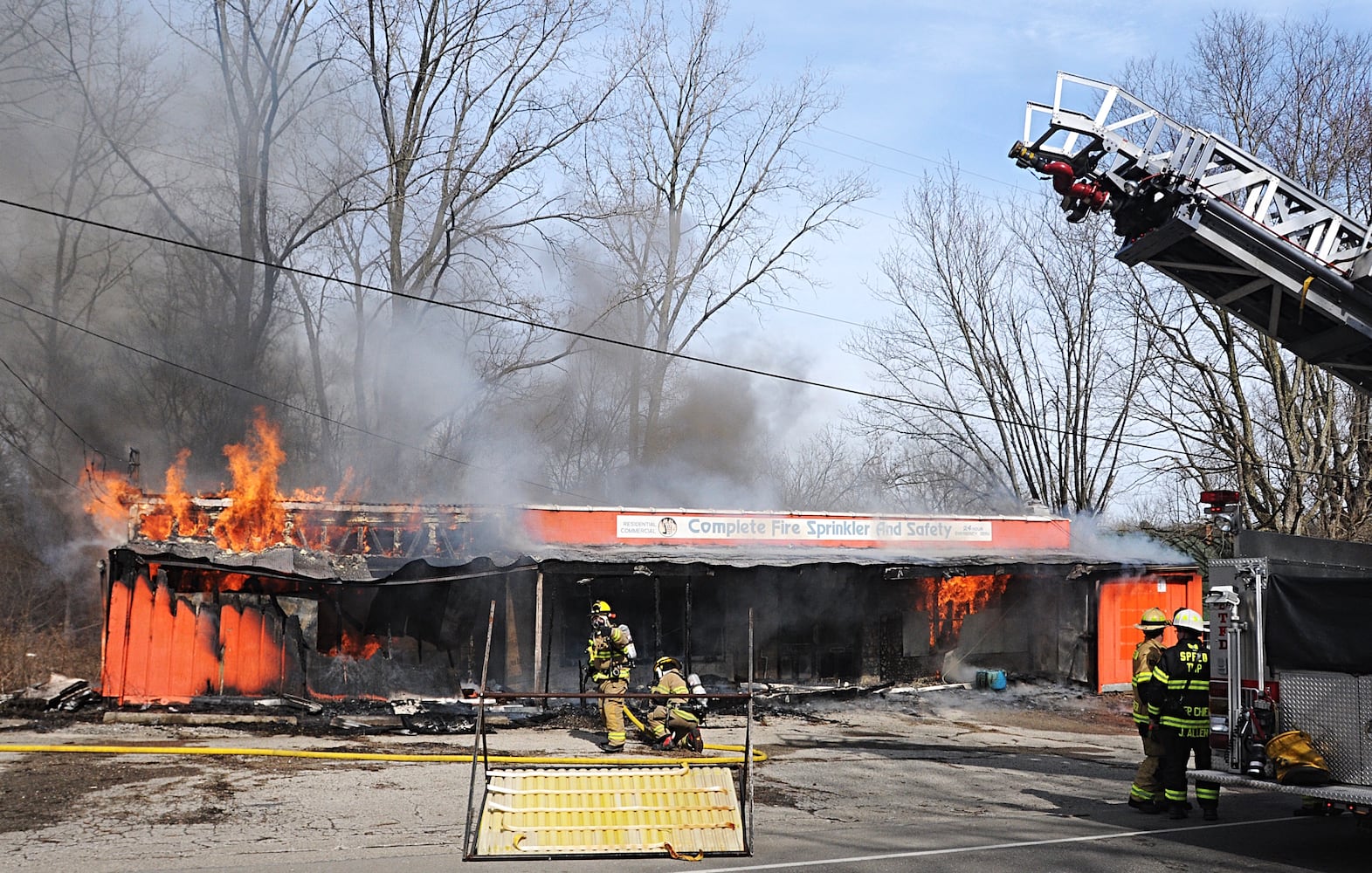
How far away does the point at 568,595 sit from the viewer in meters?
18.1

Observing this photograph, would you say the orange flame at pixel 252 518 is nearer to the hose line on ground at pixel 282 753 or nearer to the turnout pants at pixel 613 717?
the hose line on ground at pixel 282 753

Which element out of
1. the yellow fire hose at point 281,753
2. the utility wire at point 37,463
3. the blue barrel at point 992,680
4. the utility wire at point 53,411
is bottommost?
the blue barrel at point 992,680

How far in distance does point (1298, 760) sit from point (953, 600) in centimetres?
1285

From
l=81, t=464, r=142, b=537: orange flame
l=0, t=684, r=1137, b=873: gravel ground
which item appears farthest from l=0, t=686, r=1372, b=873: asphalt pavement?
l=81, t=464, r=142, b=537: orange flame

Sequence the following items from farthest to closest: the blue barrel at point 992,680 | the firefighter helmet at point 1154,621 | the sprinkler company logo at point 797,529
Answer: the blue barrel at point 992,680
the sprinkler company logo at point 797,529
the firefighter helmet at point 1154,621

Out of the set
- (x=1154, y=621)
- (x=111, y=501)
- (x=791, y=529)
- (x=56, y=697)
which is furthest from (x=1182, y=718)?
(x=111, y=501)

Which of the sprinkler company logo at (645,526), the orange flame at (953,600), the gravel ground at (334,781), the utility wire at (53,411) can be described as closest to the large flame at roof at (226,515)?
the gravel ground at (334,781)

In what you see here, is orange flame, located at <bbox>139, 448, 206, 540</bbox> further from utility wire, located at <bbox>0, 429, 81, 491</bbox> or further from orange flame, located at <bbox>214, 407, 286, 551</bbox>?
utility wire, located at <bbox>0, 429, 81, 491</bbox>

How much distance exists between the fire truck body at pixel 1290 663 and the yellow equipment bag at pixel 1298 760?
0.15 feet

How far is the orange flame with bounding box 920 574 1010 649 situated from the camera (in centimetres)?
2000

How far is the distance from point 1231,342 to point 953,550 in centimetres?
966

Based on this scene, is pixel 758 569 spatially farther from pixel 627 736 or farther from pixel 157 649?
pixel 157 649

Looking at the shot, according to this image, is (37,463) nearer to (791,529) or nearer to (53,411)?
(53,411)

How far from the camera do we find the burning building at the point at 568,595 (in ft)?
49.2
